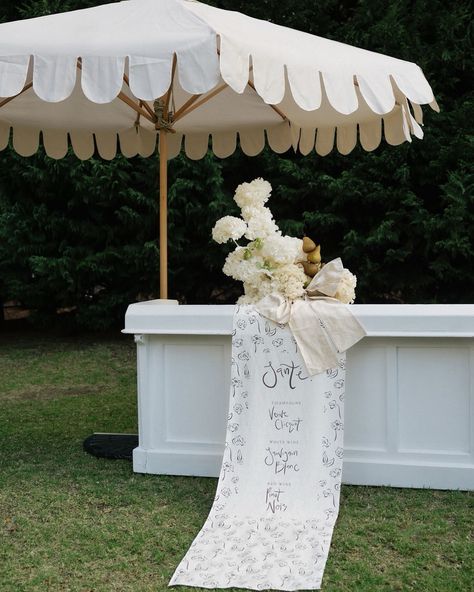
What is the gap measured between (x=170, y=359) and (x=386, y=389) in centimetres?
117

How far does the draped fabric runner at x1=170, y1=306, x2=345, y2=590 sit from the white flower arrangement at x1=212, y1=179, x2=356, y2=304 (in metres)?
0.18

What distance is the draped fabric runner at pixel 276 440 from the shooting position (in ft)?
11.4

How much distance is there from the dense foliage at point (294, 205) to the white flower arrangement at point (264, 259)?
4090 mm

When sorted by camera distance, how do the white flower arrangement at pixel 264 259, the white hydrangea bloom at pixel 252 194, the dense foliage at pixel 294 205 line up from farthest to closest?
the dense foliage at pixel 294 205 < the white hydrangea bloom at pixel 252 194 < the white flower arrangement at pixel 264 259

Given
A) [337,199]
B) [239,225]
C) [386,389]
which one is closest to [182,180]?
[337,199]

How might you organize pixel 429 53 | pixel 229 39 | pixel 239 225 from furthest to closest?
pixel 429 53, pixel 239 225, pixel 229 39

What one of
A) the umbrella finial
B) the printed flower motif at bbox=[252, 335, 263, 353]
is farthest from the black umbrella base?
the umbrella finial

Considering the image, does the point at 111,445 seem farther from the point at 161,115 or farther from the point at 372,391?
the point at 161,115

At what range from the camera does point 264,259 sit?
3916mm

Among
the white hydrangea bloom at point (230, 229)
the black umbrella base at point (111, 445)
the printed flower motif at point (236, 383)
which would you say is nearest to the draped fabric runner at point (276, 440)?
the printed flower motif at point (236, 383)

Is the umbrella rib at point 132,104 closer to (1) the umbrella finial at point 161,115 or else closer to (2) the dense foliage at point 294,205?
(1) the umbrella finial at point 161,115

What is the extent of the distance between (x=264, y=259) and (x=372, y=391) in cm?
89

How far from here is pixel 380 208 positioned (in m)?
8.41

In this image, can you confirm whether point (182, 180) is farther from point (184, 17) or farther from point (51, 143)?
point (184, 17)
